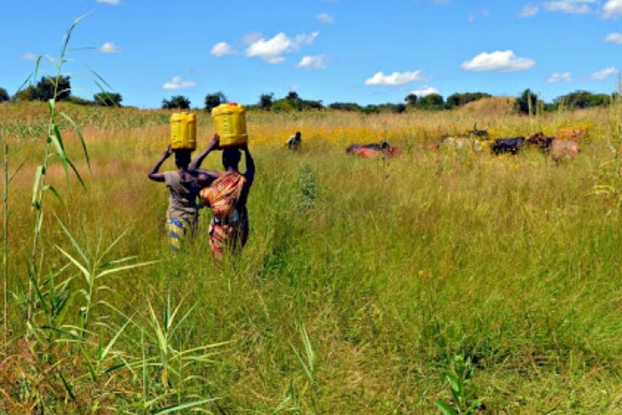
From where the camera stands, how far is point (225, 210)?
372 cm

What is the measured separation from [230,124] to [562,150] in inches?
267

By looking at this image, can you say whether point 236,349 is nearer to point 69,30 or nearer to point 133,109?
point 69,30

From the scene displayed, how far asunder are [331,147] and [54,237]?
8.95m

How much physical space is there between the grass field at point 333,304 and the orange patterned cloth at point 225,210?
15 cm

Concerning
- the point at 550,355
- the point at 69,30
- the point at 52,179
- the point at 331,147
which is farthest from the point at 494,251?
the point at 331,147

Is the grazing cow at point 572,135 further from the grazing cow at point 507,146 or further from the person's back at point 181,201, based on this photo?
the person's back at point 181,201

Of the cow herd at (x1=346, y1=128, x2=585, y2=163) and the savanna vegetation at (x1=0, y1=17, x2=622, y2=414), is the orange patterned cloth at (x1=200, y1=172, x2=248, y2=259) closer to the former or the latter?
the savanna vegetation at (x1=0, y1=17, x2=622, y2=414)

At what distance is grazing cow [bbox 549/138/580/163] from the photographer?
8305 mm

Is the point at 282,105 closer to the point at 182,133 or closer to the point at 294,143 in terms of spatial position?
the point at 294,143

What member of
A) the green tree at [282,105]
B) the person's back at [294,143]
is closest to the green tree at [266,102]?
the green tree at [282,105]

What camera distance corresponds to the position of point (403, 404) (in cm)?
249

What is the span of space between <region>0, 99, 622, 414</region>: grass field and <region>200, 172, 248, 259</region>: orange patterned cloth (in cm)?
15

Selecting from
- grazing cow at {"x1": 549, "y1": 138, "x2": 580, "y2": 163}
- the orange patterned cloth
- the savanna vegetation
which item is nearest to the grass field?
the savanna vegetation

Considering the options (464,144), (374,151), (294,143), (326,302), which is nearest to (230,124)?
(326,302)
